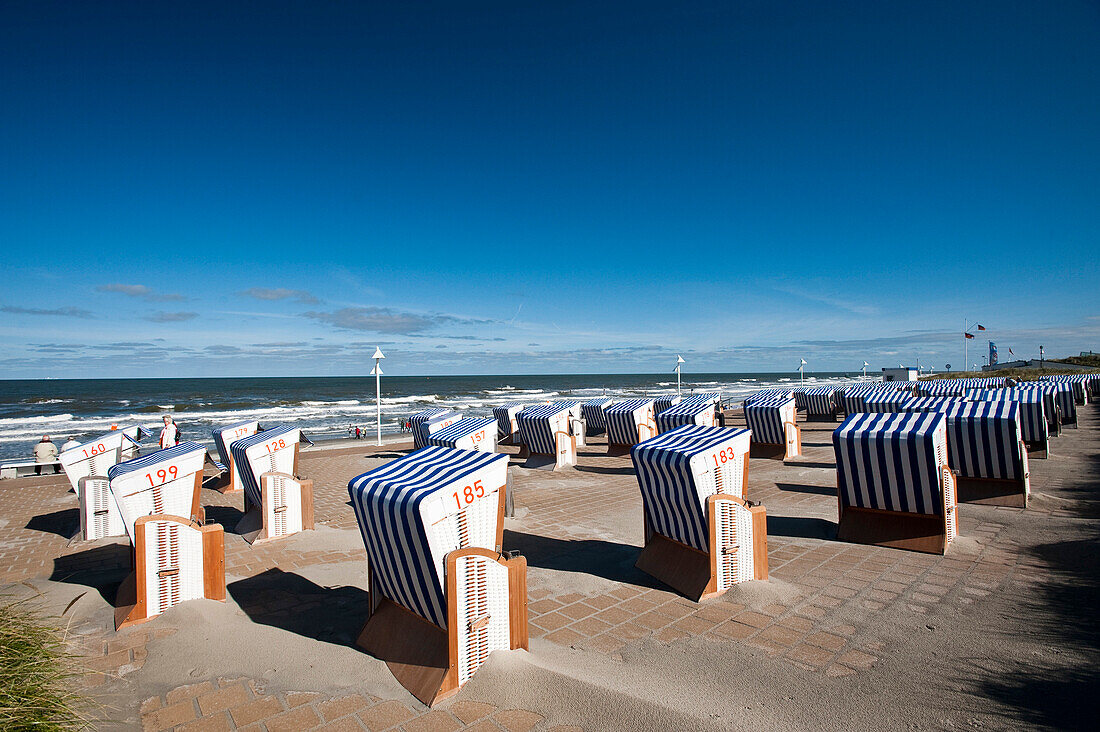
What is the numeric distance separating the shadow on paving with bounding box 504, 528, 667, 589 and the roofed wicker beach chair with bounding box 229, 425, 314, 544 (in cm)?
285

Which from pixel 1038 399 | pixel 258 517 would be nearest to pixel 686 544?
pixel 258 517

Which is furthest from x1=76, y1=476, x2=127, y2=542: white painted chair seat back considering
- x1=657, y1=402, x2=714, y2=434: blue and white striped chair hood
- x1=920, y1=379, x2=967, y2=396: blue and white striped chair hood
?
x1=920, y1=379, x2=967, y2=396: blue and white striped chair hood

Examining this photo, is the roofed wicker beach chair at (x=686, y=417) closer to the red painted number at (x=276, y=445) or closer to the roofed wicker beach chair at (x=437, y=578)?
the red painted number at (x=276, y=445)

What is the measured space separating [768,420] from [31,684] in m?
13.6

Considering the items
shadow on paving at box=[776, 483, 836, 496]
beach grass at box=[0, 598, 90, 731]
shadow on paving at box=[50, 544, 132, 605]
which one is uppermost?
beach grass at box=[0, 598, 90, 731]

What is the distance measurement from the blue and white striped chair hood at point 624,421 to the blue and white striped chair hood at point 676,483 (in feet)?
26.2

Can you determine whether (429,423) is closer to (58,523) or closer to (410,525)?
(58,523)

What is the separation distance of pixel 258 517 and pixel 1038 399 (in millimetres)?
14432

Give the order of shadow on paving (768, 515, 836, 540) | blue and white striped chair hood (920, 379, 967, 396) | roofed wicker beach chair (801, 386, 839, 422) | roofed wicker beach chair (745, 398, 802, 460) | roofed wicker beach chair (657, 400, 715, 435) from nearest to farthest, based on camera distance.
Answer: shadow on paving (768, 515, 836, 540), roofed wicker beach chair (745, 398, 802, 460), roofed wicker beach chair (657, 400, 715, 435), blue and white striped chair hood (920, 379, 967, 396), roofed wicker beach chair (801, 386, 839, 422)

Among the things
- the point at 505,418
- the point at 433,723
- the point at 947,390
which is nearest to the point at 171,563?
the point at 433,723

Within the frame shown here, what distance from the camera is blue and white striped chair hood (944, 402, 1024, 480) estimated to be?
8.49 meters

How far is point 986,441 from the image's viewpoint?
8.70 metres

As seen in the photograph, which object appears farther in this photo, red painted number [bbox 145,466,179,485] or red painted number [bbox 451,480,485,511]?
red painted number [bbox 145,466,179,485]

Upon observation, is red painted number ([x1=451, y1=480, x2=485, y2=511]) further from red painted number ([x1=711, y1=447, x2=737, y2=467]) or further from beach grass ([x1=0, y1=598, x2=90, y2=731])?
red painted number ([x1=711, y1=447, x2=737, y2=467])
